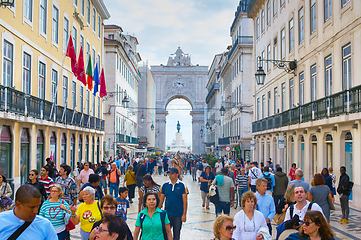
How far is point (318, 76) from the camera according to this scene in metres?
19.4

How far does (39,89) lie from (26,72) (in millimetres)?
1791

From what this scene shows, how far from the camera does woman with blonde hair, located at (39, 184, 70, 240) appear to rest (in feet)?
20.1

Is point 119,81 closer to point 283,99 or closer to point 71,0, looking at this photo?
point 71,0

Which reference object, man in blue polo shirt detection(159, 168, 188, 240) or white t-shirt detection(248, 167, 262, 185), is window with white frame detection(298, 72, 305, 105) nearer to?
white t-shirt detection(248, 167, 262, 185)

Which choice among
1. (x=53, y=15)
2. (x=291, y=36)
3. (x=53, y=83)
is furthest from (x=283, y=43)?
(x=53, y=83)

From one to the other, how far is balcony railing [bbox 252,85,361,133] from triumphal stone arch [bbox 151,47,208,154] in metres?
70.7

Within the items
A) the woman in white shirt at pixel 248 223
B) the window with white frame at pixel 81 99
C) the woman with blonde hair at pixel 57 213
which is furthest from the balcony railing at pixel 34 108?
the woman in white shirt at pixel 248 223

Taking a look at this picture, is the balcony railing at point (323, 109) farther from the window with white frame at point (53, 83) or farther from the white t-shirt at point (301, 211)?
the window with white frame at point (53, 83)

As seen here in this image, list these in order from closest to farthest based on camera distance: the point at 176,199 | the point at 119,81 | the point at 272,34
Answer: the point at 176,199 < the point at 272,34 < the point at 119,81

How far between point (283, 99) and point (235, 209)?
44.3 ft

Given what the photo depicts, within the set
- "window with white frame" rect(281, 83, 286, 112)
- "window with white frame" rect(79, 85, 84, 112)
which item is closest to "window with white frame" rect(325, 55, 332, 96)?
"window with white frame" rect(281, 83, 286, 112)

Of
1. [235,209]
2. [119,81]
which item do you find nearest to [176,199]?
[235,209]

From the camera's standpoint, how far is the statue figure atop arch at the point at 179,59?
104 metres

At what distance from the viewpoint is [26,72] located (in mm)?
18719
